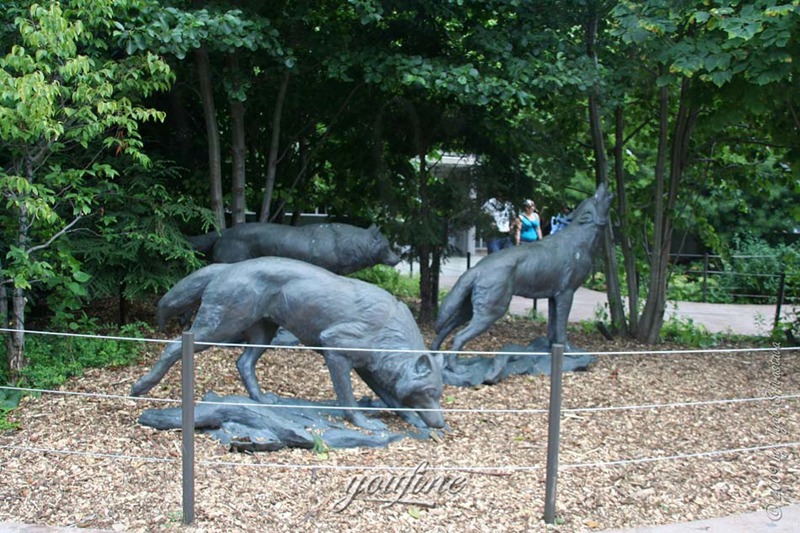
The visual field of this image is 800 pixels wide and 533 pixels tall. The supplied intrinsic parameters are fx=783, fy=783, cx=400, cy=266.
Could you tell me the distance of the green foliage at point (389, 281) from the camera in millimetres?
14066

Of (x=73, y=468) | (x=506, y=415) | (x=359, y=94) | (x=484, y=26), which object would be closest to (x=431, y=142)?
(x=359, y=94)

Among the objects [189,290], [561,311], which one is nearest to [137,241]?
[189,290]

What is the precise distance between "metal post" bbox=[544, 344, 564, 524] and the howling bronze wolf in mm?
3114

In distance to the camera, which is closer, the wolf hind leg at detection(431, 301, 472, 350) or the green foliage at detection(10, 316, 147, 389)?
the green foliage at detection(10, 316, 147, 389)

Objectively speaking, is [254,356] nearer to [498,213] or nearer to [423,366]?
[423,366]

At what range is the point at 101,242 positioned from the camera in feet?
26.8

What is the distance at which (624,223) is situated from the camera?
10.3 m

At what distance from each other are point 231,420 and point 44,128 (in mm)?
2562

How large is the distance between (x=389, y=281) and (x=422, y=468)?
32.1 feet

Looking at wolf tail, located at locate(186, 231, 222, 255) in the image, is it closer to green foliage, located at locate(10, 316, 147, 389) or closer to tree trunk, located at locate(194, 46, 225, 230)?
tree trunk, located at locate(194, 46, 225, 230)

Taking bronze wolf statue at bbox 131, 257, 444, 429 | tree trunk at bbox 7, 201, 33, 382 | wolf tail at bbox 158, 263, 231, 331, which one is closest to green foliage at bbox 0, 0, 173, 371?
tree trunk at bbox 7, 201, 33, 382

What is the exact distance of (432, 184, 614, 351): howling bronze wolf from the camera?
777cm

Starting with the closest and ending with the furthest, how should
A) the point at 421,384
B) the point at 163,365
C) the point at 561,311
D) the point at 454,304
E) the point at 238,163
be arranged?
the point at 421,384 < the point at 163,365 < the point at 454,304 < the point at 561,311 < the point at 238,163

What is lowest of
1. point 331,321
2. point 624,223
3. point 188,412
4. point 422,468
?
point 422,468
